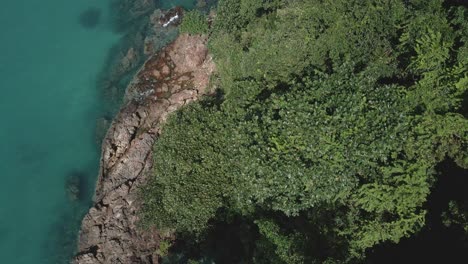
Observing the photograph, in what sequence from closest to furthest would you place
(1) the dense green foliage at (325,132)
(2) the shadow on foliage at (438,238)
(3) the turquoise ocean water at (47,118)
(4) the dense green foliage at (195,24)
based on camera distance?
(1) the dense green foliage at (325,132) < (2) the shadow on foliage at (438,238) < (4) the dense green foliage at (195,24) < (3) the turquoise ocean water at (47,118)

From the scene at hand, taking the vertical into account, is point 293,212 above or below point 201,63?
below

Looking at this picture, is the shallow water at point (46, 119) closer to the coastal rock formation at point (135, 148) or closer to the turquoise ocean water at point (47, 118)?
the turquoise ocean water at point (47, 118)

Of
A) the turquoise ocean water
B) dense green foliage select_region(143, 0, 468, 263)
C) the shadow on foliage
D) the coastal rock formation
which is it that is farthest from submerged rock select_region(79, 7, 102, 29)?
the shadow on foliage

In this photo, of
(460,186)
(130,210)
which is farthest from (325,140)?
(130,210)

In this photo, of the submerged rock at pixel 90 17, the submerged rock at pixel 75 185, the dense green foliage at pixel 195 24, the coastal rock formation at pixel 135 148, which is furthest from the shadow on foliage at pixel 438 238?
the submerged rock at pixel 90 17

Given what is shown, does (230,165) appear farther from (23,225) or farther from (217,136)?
(23,225)

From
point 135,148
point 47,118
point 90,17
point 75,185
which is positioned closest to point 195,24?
point 135,148

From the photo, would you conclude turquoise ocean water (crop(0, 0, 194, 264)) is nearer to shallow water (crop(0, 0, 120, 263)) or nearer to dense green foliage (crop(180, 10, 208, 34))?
shallow water (crop(0, 0, 120, 263))
